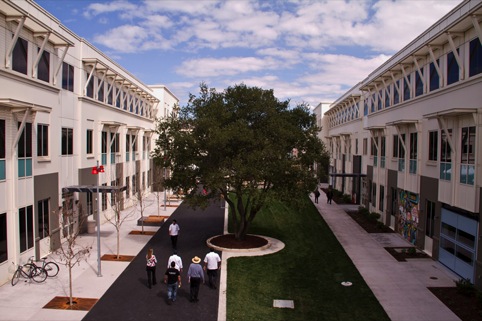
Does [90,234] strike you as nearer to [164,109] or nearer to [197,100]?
[197,100]

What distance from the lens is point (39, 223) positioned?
64.4ft

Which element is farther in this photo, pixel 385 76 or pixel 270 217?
Result: pixel 270 217

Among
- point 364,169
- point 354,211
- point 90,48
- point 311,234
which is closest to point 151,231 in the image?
point 311,234

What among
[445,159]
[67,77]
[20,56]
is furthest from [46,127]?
[445,159]

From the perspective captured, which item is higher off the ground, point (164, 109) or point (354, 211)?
point (164, 109)

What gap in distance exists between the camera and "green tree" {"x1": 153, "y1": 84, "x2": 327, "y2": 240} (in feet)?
67.3

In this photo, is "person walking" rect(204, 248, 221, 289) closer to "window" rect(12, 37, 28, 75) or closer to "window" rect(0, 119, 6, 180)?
"window" rect(0, 119, 6, 180)

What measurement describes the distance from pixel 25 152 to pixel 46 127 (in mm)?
3169

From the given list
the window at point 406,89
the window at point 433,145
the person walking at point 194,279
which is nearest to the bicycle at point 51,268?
the person walking at point 194,279

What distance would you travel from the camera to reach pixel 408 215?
2506 centimetres

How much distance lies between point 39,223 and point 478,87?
64.9 feet

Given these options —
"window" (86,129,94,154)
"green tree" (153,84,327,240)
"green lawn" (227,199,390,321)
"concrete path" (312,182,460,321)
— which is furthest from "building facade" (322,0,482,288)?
"window" (86,129,94,154)

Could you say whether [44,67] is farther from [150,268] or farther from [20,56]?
[150,268]

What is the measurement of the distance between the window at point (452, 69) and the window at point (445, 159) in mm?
2426
